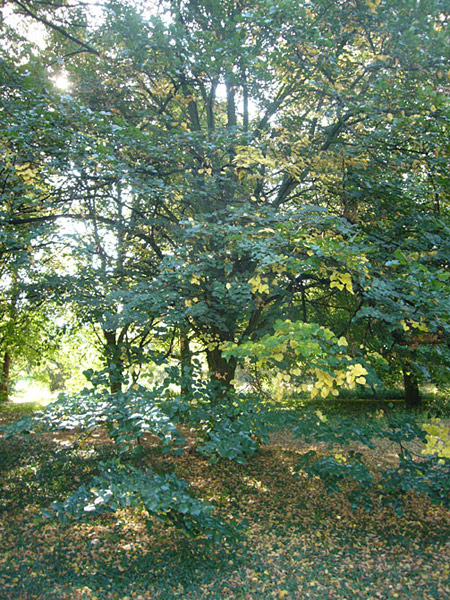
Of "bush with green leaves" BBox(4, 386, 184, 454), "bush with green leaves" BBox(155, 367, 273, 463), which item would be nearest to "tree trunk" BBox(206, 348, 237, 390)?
"bush with green leaves" BBox(155, 367, 273, 463)

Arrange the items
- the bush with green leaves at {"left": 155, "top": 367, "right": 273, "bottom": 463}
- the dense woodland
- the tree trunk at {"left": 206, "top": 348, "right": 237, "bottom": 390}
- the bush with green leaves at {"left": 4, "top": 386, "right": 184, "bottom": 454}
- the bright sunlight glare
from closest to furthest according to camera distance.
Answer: the bush with green leaves at {"left": 4, "top": 386, "right": 184, "bottom": 454} < the dense woodland < the bush with green leaves at {"left": 155, "top": 367, "right": 273, "bottom": 463} < the bright sunlight glare < the tree trunk at {"left": 206, "top": 348, "right": 237, "bottom": 390}

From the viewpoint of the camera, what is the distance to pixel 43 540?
15.6 feet

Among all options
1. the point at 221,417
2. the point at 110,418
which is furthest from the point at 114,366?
the point at 221,417

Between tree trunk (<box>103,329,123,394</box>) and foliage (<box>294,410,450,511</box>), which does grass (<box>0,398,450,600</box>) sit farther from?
tree trunk (<box>103,329,123,394</box>)

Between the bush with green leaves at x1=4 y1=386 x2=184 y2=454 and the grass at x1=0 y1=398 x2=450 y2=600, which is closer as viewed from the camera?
the bush with green leaves at x1=4 y1=386 x2=184 y2=454

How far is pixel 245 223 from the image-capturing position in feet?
18.8

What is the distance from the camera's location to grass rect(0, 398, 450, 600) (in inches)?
155

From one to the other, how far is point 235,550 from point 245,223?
155 inches

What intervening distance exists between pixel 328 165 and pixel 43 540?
5.72 m

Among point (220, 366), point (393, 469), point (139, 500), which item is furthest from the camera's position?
point (220, 366)

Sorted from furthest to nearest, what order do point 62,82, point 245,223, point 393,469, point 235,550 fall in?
1. point 62,82
2. point 245,223
3. point 235,550
4. point 393,469

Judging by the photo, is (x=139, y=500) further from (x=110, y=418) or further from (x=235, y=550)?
(x=235, y=550)

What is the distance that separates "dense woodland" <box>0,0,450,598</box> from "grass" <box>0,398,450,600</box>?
18.3 inches

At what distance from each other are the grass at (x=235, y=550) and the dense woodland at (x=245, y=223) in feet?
1.52
